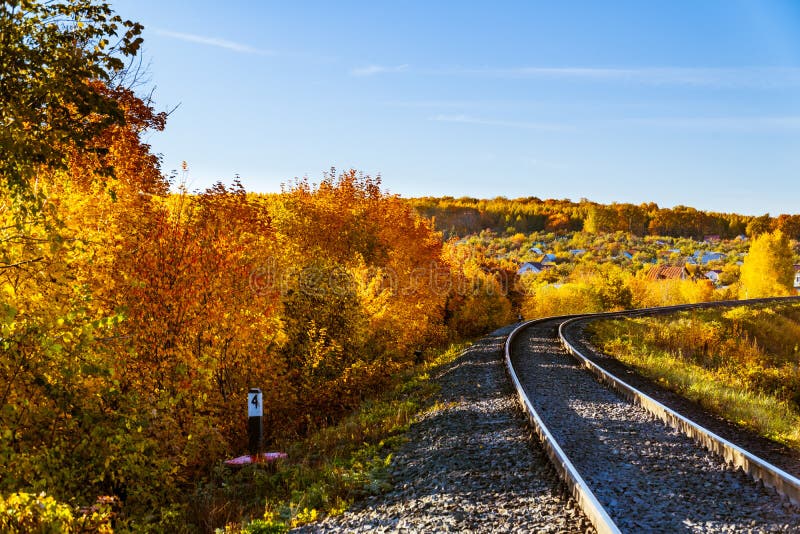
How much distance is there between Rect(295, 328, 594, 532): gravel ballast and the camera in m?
5.92

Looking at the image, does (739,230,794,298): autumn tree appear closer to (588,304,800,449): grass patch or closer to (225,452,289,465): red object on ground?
(588,304,800,449): grass patch

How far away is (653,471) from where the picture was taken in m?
7.47

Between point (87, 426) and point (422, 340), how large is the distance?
78.4ft

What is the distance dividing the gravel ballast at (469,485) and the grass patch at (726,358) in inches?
192

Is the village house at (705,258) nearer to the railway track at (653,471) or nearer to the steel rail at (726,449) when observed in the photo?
the steel rail at (726,449)

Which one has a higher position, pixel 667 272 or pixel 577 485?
pixel 577 485

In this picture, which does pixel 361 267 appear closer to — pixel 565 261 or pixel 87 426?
pixel 87 426

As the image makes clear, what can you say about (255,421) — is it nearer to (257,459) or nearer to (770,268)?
(257,459)

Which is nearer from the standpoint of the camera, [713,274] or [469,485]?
[469,485]

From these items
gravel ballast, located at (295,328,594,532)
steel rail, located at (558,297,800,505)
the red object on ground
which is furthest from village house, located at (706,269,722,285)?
the red object on ground

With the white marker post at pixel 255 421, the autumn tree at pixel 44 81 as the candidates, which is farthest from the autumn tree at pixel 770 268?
the autumn tree at pixel 44 81

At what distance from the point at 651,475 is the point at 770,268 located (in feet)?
264

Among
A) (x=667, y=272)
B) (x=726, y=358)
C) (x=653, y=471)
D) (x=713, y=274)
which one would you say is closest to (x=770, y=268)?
(x=667, y=272)

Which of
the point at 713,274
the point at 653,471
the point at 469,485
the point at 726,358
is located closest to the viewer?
the point at 469,485
